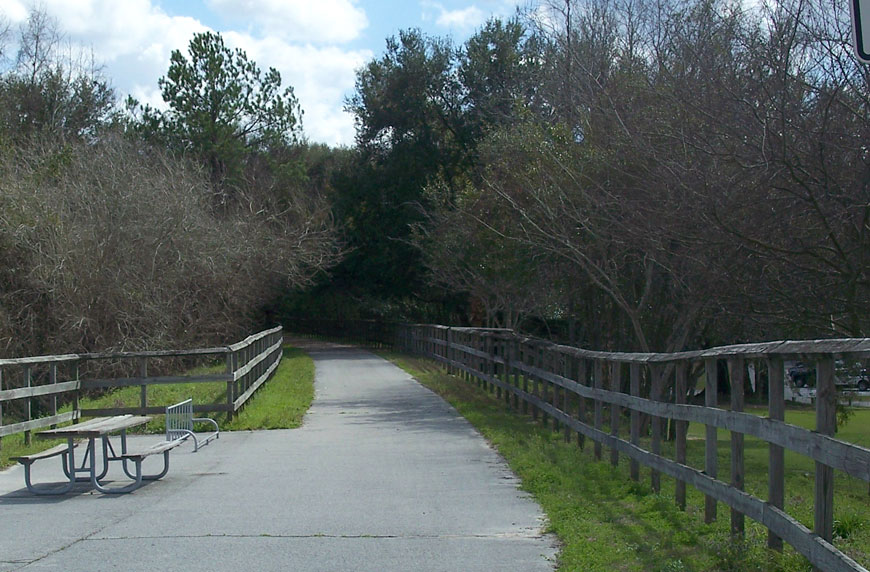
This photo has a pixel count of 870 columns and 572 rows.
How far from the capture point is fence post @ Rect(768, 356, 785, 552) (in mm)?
5359

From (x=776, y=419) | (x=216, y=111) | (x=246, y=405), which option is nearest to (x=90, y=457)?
(x=776, y=419)

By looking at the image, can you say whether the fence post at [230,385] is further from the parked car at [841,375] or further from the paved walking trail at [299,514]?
the parked car at [841,375]

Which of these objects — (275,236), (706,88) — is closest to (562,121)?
(706,88)

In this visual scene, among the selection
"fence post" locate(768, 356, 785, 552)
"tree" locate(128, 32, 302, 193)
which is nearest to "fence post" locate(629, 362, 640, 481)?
"fence post" locate(768, 356, 785, 552)

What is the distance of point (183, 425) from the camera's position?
12695 millimetres

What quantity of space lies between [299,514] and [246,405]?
8944mm

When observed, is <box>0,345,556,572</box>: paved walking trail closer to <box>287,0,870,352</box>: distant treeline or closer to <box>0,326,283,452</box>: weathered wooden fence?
<box>0,326,283,452</box>: weathered wooden fence

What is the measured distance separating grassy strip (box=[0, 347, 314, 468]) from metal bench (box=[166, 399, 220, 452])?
1.37m

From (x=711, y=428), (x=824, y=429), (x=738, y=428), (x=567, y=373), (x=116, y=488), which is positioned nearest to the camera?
(x=824, y=429)

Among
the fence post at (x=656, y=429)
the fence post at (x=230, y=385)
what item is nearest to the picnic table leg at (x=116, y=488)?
the fence post at (x=656, y=429)

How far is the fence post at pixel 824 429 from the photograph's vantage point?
4.71 metres

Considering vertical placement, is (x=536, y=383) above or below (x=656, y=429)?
below

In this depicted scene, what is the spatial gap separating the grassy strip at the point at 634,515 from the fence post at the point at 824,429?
549 mm

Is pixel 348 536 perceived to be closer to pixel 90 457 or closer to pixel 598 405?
pixel 90 457
